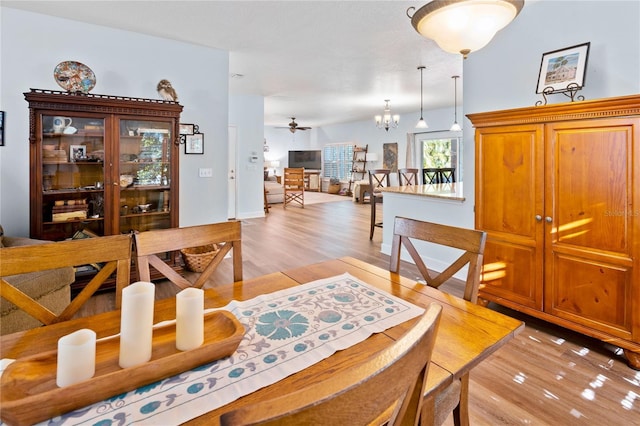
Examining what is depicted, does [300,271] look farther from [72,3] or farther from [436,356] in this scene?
[72,3]

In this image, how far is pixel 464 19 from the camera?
1.32 meters

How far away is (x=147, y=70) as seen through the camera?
3715 millimetres

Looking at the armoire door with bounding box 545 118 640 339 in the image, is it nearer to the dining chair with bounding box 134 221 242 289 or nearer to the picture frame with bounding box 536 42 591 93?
the picture frame with bounding box 536 42 591 93

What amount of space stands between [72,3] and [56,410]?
3569 mm

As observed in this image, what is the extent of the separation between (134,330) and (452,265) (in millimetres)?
1278

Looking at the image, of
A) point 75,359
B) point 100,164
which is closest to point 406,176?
point 100,164

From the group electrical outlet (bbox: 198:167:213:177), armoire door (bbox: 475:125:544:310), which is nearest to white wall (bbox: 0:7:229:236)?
electrical outlet (bbox: 198:167:213:177)

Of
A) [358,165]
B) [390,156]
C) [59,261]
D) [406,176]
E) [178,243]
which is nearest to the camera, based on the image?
[59,261]

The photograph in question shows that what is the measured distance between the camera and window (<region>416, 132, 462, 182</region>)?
341 inches

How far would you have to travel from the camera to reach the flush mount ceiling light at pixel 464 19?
1275 mm

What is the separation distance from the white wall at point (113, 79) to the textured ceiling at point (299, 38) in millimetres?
138

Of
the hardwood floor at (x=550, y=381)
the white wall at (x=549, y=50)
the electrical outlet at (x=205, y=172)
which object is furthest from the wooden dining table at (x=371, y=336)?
the electrical outlet at (x=205, y=172)

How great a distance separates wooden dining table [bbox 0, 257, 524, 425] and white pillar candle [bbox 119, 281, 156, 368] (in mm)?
244

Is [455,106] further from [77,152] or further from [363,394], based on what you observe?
[363,394]
